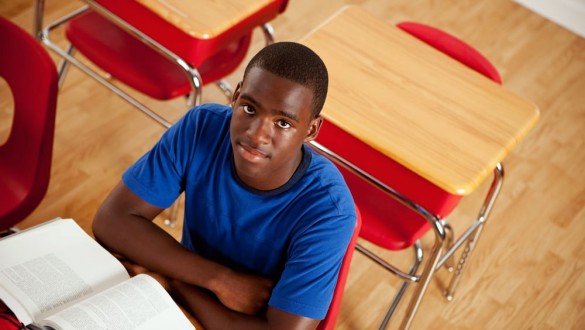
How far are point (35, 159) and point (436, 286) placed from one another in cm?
147

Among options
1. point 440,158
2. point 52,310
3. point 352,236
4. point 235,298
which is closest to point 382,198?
point 440,158

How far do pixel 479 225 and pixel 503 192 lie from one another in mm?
773

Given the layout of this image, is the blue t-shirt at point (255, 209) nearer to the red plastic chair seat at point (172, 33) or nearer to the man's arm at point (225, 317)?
the man's arm at point (225, 317)

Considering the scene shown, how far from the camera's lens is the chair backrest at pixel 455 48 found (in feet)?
8.20

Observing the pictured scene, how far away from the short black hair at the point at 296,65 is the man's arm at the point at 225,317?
1.28ft

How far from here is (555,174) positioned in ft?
11.1


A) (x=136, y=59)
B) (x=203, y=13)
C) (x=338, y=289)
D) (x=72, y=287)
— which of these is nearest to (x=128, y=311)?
(x=72, y=287)

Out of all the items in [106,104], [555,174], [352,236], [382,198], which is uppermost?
[352,236]

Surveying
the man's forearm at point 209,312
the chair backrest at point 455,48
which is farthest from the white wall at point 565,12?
the man's forearm at point 209,312

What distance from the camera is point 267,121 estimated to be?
146 cm

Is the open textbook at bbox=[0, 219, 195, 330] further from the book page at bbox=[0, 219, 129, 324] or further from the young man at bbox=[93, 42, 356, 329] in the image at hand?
the young man at bbox=[93, 42, 356, 329]

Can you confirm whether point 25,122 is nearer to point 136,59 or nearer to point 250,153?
point 136,59

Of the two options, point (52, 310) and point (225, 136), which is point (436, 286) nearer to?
point (225, 136)

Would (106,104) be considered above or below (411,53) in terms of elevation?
below
